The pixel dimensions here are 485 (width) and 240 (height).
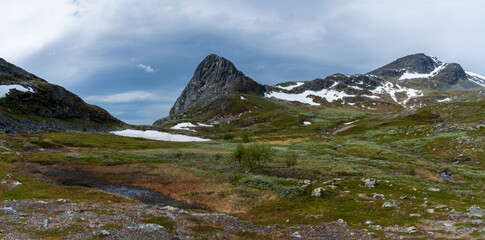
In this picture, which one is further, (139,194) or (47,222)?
(139,194)

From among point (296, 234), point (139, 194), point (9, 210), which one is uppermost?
point (9, 210)

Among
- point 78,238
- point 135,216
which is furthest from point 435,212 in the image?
point 78,238

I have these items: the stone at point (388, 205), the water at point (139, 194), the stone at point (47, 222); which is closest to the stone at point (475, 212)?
the stone at point (388, 205)

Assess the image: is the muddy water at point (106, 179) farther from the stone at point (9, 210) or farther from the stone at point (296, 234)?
the stone at point (296, 234)

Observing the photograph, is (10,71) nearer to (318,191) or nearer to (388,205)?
(318,191)

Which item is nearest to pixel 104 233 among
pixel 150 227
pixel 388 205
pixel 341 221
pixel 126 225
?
pixel 126 225

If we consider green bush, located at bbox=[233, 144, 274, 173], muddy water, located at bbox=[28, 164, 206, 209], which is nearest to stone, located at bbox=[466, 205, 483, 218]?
muddy water, located at bbox=[28, 164, 206, 209]

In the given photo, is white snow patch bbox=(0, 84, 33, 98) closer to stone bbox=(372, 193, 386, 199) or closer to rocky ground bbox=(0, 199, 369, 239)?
rocky ground bbox=(0, 199, 369, 239)

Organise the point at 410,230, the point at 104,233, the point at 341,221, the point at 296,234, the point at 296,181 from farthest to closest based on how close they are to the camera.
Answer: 1. the point at 296,181
2. the point at 341,221
3. the point at 296,234
4. the point at 410,230
5. the point at 104,233

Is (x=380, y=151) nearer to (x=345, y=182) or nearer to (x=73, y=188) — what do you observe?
(x=345, y=182)

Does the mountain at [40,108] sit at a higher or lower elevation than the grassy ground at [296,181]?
higher

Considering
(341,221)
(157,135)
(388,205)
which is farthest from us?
(157,135)

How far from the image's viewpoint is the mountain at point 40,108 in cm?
12230

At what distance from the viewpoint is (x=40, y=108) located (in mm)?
141625
